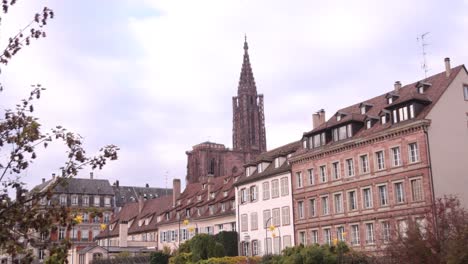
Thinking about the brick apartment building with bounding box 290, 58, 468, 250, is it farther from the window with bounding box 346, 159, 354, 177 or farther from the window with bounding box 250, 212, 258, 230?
the window with bounding box 250, 212, 258, 230

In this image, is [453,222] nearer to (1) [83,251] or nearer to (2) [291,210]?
(2) [291,210]

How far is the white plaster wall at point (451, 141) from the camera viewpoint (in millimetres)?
44750

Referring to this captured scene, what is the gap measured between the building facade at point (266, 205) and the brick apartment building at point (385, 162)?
7.34 ft

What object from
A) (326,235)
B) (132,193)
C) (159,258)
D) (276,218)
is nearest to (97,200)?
(132,193)

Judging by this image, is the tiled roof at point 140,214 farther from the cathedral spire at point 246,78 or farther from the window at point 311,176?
the cathedral spire at point 246,78

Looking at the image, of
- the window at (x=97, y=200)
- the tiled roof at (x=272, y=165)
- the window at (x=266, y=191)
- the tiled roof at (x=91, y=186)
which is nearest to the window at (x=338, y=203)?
the tiled roof at (x=272, y=165)

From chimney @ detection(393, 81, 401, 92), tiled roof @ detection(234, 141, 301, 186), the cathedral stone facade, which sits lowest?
tiled roof @ detection(234, 141, 301, 186)

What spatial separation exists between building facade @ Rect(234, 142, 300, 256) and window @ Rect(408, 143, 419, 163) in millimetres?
14467

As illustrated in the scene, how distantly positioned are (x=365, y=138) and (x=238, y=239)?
2004cm

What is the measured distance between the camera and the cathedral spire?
146125 mm

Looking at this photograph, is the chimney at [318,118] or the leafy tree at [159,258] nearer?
the chimney at [318,118]

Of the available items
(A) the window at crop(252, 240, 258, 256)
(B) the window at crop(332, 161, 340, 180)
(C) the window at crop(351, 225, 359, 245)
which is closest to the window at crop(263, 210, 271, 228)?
(A) the window at crop(252, 240, 258, 256)

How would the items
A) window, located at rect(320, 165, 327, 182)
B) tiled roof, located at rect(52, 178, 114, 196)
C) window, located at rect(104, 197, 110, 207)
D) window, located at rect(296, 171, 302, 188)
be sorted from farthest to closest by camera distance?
window, located at rect(104, 197, 110, 207)
tiled roof, located at rect(52, 178, 114, 196)
window, located at rect(296, 171, 302, 188)
window, located at rect(320, 165, 327, 182)

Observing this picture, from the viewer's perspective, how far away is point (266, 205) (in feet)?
197
